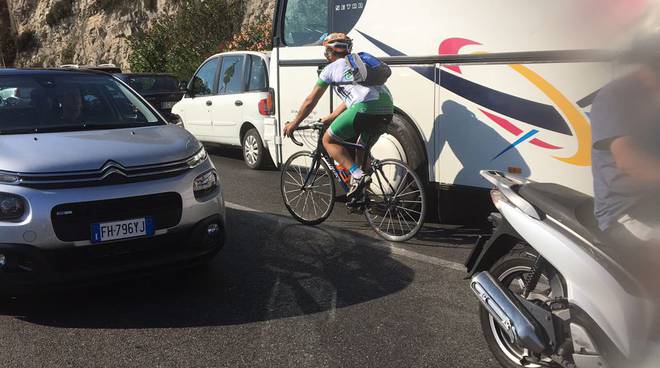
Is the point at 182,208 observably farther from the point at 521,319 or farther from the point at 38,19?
the point at 38,19

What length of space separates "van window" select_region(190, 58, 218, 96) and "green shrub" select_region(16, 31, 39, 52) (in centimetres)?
3765

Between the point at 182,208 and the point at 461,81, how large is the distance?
8.49 ft

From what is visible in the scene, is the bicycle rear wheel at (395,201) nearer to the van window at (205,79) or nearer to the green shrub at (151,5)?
the van window at (205,79)

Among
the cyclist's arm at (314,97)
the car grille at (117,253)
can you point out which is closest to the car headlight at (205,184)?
the car grille at (117,253)

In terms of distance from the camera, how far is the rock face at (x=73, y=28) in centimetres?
3341

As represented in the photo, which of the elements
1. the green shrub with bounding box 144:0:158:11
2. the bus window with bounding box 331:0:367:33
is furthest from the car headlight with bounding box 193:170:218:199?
the green shrub with bounding box 144:0:158:11

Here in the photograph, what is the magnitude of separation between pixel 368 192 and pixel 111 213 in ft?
8.06

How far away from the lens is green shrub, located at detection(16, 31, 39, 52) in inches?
1650

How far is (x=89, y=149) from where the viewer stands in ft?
12.5

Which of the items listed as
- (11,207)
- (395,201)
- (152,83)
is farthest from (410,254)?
(152,83)

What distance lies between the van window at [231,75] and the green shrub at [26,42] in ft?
126

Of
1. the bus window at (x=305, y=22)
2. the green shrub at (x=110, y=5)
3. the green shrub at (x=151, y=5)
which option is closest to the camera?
the bus window at (x=305, y=22)

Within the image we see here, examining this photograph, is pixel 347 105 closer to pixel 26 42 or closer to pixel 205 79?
pixel 205 79

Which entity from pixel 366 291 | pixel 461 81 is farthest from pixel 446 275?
pixel 461 81
